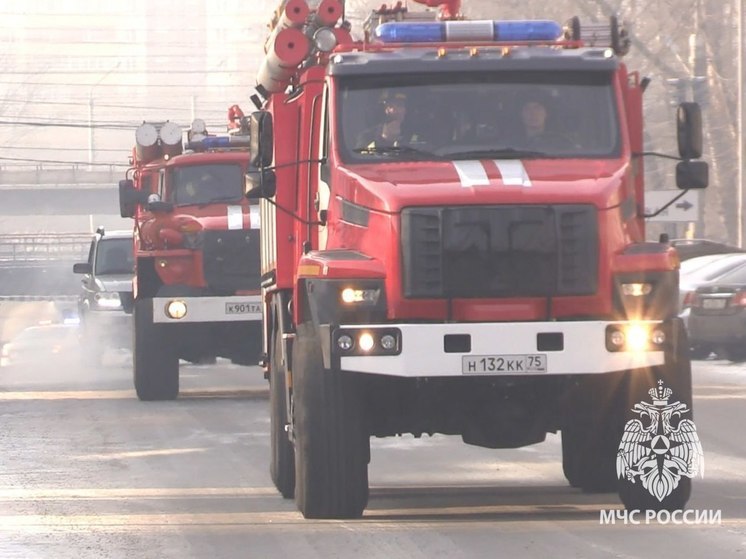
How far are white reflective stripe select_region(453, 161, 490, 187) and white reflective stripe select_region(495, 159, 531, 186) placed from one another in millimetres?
105

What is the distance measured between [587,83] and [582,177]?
832 millimetres

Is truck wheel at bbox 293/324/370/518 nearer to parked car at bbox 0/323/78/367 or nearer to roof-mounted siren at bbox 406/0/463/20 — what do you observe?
roof-mounted siren at bbox 406/0/463/20

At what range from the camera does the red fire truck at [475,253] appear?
400 inches

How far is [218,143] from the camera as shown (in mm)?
21016

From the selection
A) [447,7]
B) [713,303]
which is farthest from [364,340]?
[713,303]

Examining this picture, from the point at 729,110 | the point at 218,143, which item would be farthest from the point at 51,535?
the point at 729,110

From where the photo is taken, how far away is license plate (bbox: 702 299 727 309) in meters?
26.4

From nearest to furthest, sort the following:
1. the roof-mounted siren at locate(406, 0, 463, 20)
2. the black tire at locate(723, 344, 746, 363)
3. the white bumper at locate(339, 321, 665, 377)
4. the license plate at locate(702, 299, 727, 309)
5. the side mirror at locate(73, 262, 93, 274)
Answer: the white bumper at locate(339, 321, 665, 377), the roof-mounted siren at locate(406, 0, 463, 20), the license plate at locate(702, 299, 727, 309), the black tire at locate(723, 344, 746, 363), the side mirror at locate(73, 262, 93, 274)

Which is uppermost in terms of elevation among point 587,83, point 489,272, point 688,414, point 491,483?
point 587,83

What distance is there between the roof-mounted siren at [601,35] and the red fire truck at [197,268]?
28.1 ft

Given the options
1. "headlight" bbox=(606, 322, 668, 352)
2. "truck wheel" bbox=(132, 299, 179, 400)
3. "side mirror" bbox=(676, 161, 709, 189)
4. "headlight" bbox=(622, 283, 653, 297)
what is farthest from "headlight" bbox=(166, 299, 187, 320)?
"headlight" bbox=(606, 322, 668, 352)

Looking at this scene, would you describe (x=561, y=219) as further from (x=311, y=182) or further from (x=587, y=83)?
(x=311, y=182)

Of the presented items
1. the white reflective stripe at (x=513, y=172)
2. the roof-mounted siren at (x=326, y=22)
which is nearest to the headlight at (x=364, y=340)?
the white reflective stripe at (x=513, y=172)

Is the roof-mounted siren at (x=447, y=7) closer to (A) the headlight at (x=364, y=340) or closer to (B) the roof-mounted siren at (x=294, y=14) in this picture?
(B) the roof-mounted siren at (x=294, y=14)
